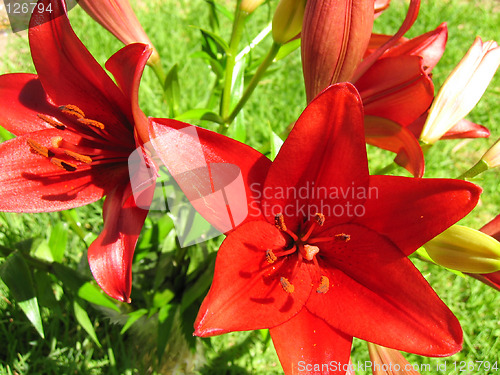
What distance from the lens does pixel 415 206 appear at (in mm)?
655

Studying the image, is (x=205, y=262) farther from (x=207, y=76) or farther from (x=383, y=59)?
(x=207, y=76)

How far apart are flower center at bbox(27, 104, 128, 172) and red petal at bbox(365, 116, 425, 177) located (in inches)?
18.4

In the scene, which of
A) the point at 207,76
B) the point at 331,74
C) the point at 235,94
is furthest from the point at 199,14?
the point at 331,74

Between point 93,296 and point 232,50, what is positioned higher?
point 232,50

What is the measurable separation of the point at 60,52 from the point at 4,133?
306 mm

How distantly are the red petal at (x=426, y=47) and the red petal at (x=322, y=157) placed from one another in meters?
0.21

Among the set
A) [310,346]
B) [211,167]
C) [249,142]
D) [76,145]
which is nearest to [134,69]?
[211,167]

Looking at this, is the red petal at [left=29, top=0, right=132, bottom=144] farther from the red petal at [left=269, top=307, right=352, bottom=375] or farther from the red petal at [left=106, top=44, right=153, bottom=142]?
the red petal at [left=269, top=307, right=352, bottom=375]

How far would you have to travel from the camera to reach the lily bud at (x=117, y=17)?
78 centimetres

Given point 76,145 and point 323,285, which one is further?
point 76,145

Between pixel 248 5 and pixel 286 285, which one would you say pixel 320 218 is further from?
pixel 248 5

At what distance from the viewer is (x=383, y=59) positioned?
76 centimetres

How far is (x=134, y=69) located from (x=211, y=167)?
0.59 feet

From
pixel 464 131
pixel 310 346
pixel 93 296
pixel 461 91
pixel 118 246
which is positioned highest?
pixel 461 91
